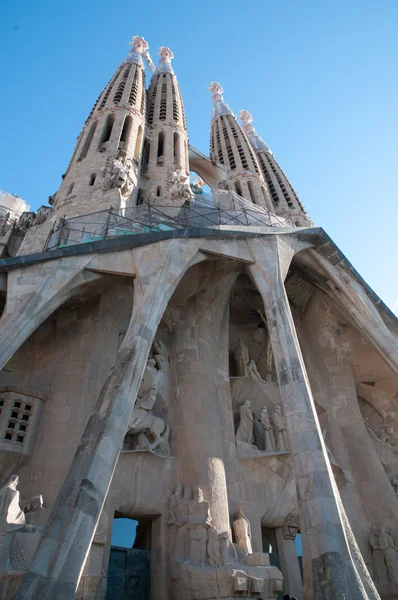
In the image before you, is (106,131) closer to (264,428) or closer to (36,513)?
(264,428)

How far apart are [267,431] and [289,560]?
2.50m

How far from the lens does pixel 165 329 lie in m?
10.5

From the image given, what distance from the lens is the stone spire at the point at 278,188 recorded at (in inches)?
912

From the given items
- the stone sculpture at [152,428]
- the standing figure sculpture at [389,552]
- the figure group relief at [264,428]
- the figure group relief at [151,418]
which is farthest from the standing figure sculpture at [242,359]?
the standing figure sculpture at [389,552]

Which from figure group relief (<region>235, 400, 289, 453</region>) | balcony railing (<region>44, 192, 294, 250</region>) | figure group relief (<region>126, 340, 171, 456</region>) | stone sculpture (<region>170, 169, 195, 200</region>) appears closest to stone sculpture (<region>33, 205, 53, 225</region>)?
balcony railing (<region>44, 192, 294, 250</region>)

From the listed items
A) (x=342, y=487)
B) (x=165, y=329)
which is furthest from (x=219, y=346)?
(x=342, y=487)

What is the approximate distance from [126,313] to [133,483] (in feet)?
11.3

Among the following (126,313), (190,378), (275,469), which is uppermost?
(126,313)

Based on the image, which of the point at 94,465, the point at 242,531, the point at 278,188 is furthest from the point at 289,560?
the point at 278,188

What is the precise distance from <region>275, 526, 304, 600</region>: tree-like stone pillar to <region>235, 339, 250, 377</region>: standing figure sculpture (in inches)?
139

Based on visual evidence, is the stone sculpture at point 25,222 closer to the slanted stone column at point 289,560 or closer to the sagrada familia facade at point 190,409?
the sagrada familia facade at point 190,409

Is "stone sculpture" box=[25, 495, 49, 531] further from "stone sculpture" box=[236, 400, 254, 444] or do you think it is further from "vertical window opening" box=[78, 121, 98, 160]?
"vertical window opening" box=[78, 121, 98, 160]

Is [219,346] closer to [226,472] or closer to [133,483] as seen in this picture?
[226,472]

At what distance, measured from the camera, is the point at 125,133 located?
1789 cm
